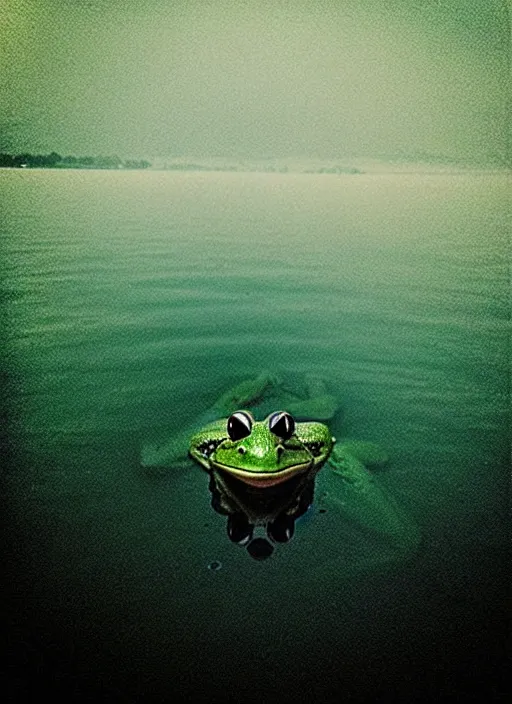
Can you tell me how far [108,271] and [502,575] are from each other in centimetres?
466

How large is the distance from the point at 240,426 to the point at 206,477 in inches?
20.1

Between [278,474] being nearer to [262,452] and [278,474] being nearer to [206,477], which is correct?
[262,452]

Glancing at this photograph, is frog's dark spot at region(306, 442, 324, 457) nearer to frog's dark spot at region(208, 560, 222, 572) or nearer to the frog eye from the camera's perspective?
A: the frog eye

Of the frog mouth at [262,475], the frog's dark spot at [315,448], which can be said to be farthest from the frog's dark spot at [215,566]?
the frog's dark spot at [315,448]

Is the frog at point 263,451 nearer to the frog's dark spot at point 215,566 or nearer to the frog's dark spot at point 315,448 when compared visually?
the frog's dark spot at point 315,448

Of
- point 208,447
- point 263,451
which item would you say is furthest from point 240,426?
point 208,447

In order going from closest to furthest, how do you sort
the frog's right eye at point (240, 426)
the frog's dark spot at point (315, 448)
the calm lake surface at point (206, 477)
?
the calm lake surface at point (206, 477) → the frog's right eye at point (240, 426) → the frog's dark spot at point (315, 448)

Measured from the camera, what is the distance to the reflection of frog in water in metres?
2.30

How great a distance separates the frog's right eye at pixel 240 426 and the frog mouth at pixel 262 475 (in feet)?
0.41

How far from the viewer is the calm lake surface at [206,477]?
189 centimetres

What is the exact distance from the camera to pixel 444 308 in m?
5.26

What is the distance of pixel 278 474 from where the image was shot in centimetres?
225

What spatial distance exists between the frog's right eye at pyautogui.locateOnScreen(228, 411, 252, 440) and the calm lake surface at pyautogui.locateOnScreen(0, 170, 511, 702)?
39cm

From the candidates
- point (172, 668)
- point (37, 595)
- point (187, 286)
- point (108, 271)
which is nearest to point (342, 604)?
point (172, 668)
